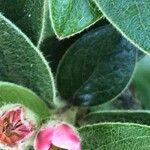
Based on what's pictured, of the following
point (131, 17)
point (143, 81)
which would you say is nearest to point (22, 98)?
point (131, 17)

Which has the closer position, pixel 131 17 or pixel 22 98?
pixel 131 17

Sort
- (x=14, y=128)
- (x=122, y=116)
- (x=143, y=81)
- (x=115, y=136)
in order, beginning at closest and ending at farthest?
(x=14, y=128), (x=115, y=136), (x=122, y=116), (x=143, y=81)

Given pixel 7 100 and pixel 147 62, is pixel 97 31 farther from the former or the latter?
pixel 147 62

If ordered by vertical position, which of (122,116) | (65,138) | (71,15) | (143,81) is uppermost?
(71,15)

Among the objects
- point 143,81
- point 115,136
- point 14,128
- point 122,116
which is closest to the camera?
point 14,128

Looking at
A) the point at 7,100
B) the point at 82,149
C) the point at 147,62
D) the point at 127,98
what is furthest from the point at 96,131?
the point at 147,62

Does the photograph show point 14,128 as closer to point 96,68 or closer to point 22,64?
point 22,64

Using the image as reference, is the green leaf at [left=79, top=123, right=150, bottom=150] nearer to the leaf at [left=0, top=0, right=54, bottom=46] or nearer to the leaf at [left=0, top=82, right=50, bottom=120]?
the leaf at [left=0, top=82, right=50, bottom=120]

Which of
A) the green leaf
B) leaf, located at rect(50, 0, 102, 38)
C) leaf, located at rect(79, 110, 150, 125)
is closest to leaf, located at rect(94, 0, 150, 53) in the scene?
leaf, located at rect(50, 0, 102, 38)
